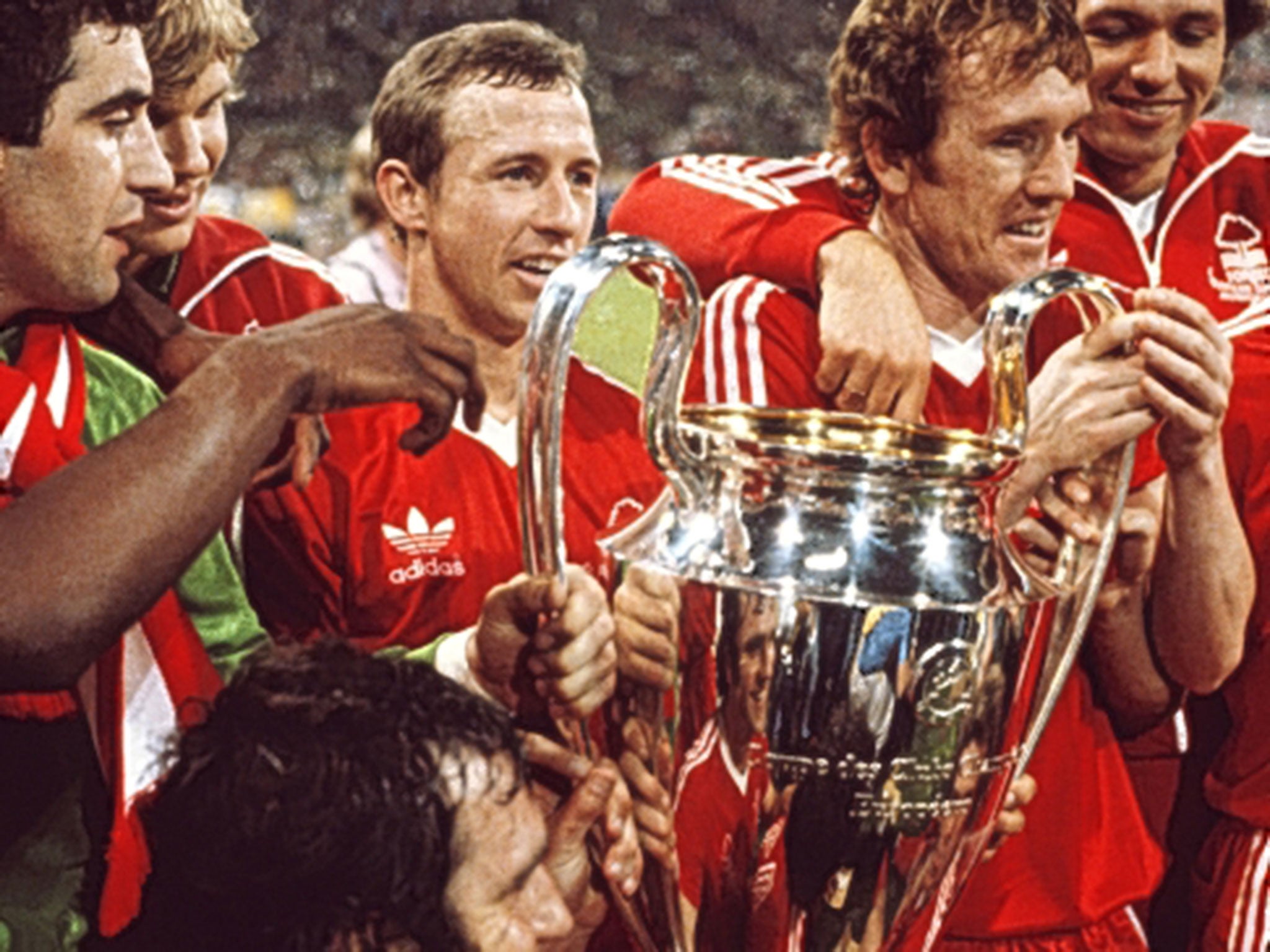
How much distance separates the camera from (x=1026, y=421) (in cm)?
93

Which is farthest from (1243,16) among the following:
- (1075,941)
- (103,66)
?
(103,66)

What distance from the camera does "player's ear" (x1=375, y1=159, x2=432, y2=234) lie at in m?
1.30

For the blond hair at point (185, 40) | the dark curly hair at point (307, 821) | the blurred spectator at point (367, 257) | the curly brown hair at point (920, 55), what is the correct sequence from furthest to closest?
the blurred spectator at point (367, 257) → the curly brown hair at point (920, 55) → the blond hair at point (185, 40) → the dark curly hair at point (307, 821)

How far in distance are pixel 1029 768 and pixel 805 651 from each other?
42 cm

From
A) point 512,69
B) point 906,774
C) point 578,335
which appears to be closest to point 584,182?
point 512,69

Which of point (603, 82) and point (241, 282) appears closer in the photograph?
point (241, 282)

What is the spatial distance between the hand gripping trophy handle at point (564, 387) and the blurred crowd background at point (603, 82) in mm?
902

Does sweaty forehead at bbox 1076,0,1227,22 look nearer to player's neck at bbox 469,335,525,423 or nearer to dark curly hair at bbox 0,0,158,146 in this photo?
player's neck at bbox 469,335,525,423

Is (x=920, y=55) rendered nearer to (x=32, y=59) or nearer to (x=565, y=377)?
(x=565, y=377)

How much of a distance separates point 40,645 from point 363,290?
933 mm

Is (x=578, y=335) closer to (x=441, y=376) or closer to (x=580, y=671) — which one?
(x=441, y=376)

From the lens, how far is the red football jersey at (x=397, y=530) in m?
1.13

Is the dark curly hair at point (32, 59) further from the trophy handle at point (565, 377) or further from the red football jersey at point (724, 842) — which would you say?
the red football jersey at point (724, 842)

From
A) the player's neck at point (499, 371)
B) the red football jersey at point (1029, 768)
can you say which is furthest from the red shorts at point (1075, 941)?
the player's neck at point (499, 371)
